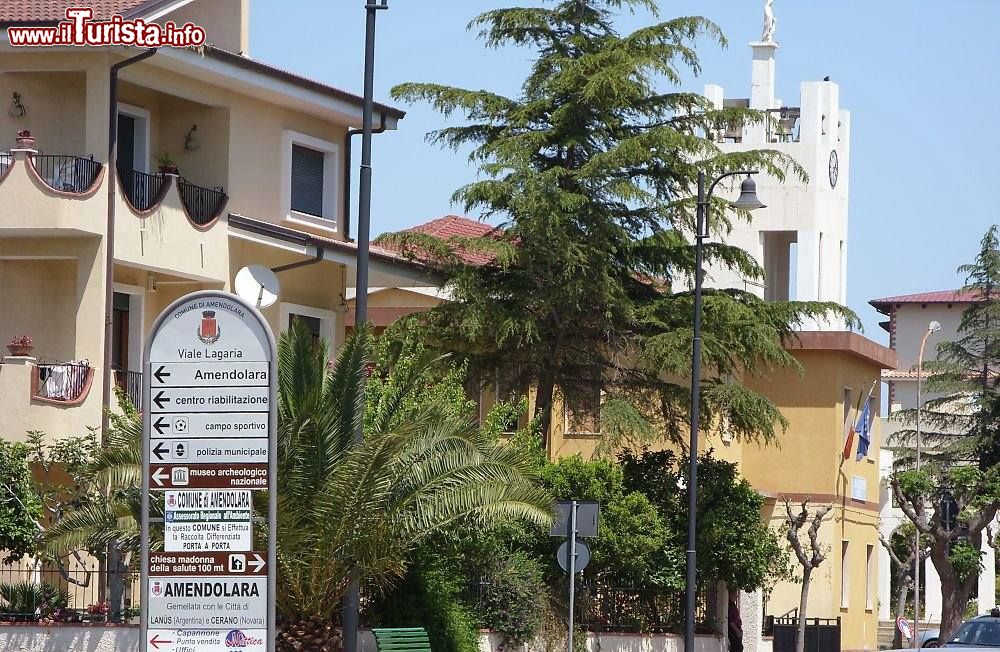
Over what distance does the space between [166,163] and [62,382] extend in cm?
489

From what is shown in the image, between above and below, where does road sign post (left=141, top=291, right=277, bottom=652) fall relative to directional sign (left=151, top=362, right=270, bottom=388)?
below

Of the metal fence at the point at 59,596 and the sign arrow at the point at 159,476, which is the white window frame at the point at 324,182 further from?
the sign arrow at the point at 159,476

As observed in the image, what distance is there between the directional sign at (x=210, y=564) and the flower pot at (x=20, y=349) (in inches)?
514

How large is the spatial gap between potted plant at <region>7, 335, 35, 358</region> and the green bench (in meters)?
7.11

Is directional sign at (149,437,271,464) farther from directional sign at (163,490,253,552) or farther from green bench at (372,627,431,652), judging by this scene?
green bench at (372,627,431,652)

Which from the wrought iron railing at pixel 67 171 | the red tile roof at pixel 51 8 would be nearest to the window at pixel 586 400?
the wrought iron railing at pixel 67 171

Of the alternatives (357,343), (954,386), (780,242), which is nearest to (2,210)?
(357,343)

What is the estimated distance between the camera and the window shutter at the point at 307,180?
112 feet

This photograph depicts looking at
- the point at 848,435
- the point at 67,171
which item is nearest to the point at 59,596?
the point at 67,171

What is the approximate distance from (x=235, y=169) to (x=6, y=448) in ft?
27.0

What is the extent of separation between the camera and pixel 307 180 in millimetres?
34656

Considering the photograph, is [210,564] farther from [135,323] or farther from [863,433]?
[863,433]

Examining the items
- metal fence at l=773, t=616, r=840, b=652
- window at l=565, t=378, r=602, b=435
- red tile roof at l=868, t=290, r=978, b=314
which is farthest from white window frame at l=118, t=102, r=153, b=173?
red tile roof at l=868, t=290, r=978, b=314

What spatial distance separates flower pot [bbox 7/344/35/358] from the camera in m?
27.6
